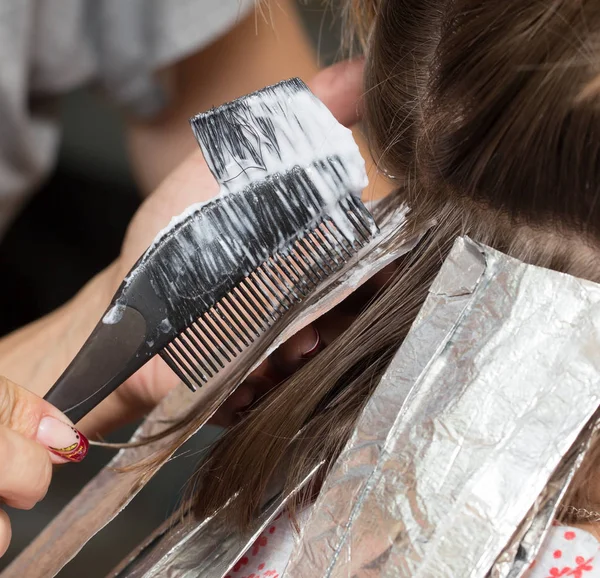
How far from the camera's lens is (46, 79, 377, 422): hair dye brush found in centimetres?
45

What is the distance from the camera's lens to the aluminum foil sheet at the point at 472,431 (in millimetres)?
343

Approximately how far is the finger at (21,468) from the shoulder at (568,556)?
1.14ft

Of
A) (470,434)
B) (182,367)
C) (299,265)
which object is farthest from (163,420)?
(470,434)

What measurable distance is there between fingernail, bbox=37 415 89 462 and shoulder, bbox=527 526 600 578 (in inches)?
13.2

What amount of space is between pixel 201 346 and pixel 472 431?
0.79 ft

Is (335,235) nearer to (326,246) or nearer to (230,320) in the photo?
(326,246)

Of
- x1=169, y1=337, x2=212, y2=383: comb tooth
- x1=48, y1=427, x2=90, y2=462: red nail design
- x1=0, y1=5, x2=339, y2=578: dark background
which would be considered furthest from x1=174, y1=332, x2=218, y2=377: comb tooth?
x1=0, y1=5, x2=339, y2=578: dark background

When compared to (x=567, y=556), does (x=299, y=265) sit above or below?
above

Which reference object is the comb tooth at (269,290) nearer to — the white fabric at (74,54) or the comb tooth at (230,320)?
the comb tooth at (230,320)

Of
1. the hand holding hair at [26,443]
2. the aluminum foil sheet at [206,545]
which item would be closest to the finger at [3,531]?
the hand holding hair at [26,443]

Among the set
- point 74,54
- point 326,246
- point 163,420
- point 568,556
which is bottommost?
point 568,556

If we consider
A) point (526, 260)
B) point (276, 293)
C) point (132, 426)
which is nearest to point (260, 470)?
point (276, 293)

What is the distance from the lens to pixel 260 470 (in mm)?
490

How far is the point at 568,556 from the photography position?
1.36 ft
